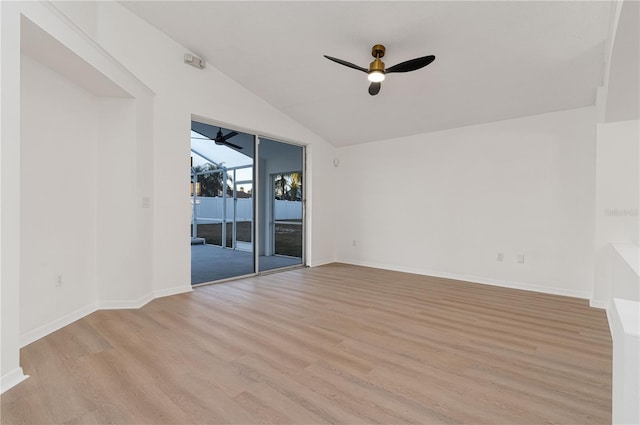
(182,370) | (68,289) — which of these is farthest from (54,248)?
(182,370)

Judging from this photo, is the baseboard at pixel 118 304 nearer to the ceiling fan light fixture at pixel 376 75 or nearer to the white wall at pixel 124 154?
the white wall at pixel 124 154

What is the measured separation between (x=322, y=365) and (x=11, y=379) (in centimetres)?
193

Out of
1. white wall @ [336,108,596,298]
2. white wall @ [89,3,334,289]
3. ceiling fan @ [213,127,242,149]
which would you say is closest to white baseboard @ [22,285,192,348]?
white wall @ [89,3,334,289]

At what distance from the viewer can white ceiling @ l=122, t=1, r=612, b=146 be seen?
9.66ft

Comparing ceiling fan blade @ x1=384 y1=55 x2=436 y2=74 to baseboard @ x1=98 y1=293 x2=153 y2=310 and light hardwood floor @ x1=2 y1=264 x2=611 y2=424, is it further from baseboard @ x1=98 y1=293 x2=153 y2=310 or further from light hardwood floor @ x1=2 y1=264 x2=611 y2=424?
baseboard @ x1=98 y1=293 x2=153 y2=310

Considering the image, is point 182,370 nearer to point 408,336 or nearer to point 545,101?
point 408,336

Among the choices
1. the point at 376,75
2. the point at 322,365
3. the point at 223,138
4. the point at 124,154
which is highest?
the point at 376,75

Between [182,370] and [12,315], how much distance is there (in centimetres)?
109

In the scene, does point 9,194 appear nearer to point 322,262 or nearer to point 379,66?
point 379,66

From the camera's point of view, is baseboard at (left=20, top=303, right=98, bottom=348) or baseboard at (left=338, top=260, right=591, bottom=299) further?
baseboard at (left=338, top=260, right=591, bottom=299)

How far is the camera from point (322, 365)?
2207mm

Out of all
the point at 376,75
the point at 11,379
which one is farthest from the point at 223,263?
the point at 376,75

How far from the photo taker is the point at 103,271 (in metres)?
3.39

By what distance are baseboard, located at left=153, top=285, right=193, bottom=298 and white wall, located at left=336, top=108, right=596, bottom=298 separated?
10.9ft
